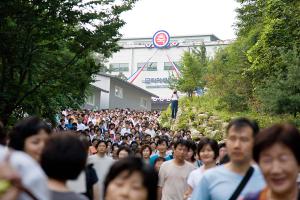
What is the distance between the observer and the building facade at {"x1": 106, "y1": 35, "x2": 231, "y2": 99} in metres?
68.9

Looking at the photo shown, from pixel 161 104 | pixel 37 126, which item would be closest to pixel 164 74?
pixel 161 104

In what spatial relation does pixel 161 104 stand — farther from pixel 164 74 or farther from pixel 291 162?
pixel 291 162

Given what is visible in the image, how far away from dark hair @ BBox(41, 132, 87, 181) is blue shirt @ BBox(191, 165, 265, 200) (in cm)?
135

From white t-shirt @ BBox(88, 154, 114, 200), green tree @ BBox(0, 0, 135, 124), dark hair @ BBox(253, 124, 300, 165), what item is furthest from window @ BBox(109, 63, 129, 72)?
dark hair @ BBox(253, 124, 300, 165)

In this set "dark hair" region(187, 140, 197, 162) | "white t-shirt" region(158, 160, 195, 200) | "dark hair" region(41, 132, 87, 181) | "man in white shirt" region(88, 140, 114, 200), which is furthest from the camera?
"dark hair" region(187, 140, 197, 162)

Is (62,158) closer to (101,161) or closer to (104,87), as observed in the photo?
(101,161)

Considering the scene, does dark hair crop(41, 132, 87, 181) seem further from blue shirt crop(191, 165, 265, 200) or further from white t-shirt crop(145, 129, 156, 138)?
white t-shirt crop(145, 129, 156, 138)

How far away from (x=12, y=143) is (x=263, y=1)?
23.6 metres

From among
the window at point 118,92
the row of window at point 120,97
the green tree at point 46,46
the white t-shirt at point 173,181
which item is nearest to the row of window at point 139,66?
the row of window at point 120,97

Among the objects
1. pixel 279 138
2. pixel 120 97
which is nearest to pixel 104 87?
pixel 120 97

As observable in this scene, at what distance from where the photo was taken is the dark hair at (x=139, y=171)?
3.21 m

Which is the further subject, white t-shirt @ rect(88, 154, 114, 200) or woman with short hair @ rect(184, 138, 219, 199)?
white t-shirt @ rect(88, 154, 114, 200)

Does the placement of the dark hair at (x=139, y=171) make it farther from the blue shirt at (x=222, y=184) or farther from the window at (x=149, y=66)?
the window at (x=149, y=66)

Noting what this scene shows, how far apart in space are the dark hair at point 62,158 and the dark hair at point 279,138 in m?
1.21
